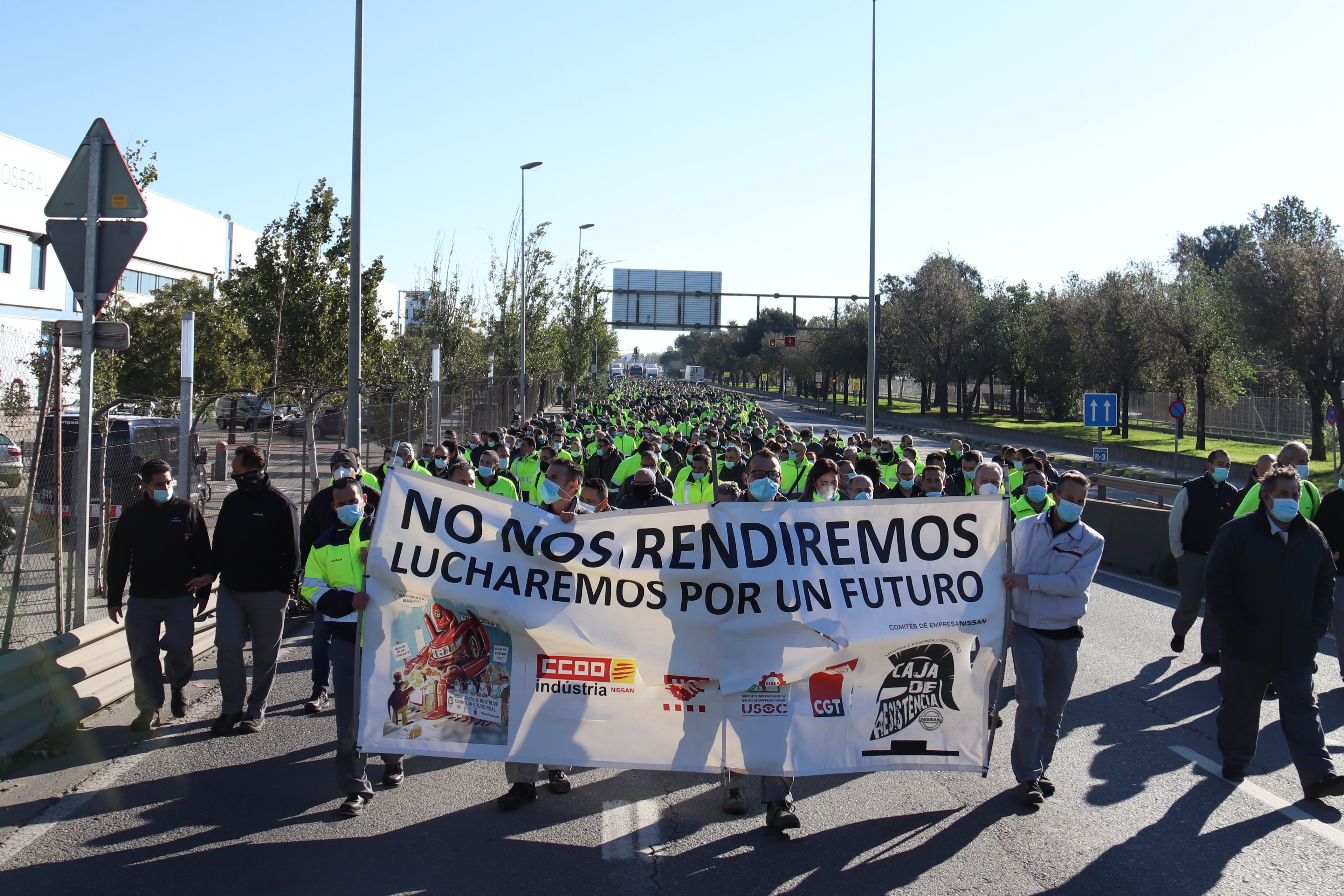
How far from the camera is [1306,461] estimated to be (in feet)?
31.8

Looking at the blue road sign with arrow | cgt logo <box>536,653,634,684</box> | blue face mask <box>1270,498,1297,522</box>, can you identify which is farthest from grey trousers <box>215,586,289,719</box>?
the blue road sign with arrow

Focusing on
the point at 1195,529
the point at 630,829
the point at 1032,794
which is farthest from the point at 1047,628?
the point at 1195,529

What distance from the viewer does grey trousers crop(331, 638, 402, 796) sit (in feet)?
18.6

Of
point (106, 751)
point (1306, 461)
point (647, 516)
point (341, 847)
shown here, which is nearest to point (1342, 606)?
point (1306, 461)

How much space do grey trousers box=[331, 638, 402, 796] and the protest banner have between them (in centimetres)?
16

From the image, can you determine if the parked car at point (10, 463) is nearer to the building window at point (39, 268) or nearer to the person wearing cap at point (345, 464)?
the person wearing cap at point (345, 464)

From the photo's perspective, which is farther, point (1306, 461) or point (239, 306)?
point (239, 306)

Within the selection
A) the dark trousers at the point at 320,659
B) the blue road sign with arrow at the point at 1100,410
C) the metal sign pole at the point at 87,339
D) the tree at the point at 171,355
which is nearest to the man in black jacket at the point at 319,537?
the dark trousers at the point at 320,659

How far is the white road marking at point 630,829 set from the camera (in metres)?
5.21

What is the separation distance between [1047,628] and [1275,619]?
4.72 ft

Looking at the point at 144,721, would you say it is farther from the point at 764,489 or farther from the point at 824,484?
the point at 824,484

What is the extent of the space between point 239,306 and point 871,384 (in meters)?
15.9

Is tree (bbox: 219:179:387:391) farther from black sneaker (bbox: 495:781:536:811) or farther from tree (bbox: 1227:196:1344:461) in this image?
tree (bbox: 1227:196:1344:461)

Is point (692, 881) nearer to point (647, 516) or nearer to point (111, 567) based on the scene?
point (647, 516)
